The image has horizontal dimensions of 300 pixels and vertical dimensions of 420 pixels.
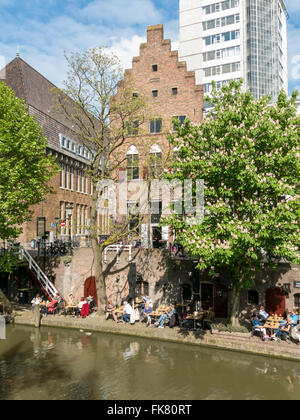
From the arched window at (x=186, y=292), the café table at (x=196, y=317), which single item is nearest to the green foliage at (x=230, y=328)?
the café table at (x=196, y=317)

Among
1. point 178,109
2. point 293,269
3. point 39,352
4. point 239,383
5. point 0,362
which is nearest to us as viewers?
point 239,383

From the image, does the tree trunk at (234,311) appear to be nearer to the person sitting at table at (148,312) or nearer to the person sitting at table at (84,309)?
the person sitting at table at (148,312)

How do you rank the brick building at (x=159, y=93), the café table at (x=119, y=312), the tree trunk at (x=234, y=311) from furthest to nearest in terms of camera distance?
1. the brick building at (x=159, y=93)
2. the café table at (x=119, y=312)
3. the tree trunk at (x=234, y=311)

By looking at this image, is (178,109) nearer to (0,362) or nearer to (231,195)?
(231,195)

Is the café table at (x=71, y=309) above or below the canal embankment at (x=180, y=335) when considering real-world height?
above

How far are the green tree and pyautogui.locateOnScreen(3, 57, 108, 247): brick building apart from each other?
18954 mm

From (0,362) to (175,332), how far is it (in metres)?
7.82

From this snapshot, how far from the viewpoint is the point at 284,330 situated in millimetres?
15797

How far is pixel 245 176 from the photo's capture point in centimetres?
1384

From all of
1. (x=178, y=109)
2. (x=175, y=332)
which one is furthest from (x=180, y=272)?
(x=178, y=109)

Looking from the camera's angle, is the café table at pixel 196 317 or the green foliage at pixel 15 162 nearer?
the café table at pixel 196 317

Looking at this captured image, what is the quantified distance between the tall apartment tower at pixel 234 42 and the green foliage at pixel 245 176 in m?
51.7

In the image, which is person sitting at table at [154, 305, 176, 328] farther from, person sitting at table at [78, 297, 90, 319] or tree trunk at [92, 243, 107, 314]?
person sitting at table at [78, 297, 90, 319]

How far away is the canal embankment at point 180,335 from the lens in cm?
1465
